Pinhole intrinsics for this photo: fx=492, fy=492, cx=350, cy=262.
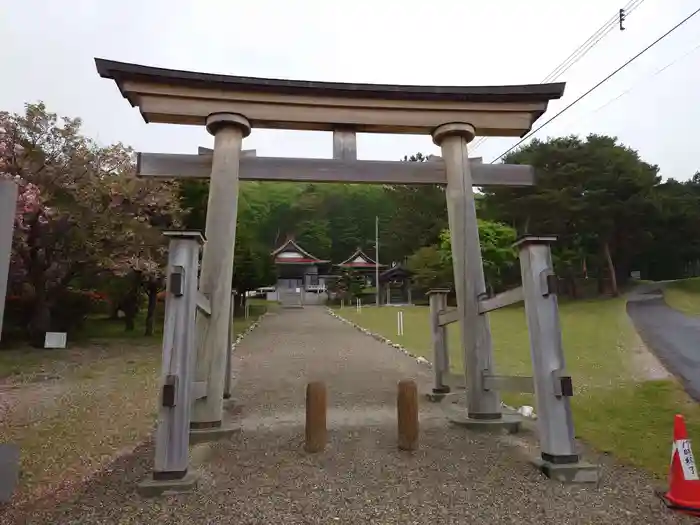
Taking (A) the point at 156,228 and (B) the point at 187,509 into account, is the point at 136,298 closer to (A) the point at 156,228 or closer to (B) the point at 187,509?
(A) the point at 156,228

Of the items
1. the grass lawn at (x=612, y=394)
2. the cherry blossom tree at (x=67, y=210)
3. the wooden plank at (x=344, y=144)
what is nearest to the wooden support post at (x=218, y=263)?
the wooden plank at (x=344, y=144)

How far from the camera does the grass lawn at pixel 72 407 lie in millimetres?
4547

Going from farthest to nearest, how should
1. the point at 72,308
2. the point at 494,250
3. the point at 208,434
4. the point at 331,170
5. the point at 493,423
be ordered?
the point at 494,250, the point at 72,308, the point at 331,170, the point at 493,423, the point at 208,434

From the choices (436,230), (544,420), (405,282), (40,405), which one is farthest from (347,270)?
(544,420)

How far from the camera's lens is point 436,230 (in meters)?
37.6

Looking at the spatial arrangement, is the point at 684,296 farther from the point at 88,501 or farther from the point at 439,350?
the point at 88,501

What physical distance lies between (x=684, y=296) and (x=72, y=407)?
3131cm

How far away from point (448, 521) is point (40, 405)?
6.65m

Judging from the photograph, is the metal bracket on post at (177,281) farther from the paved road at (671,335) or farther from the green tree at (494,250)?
the green tree at (494,250)

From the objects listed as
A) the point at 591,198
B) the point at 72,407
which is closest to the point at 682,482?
Result: the point at 72,407

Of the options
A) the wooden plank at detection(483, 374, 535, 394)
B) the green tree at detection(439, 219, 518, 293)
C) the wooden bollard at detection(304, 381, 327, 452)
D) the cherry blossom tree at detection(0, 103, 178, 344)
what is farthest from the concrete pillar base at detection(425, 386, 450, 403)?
the green tree at detection(439, 219, 518, 293)

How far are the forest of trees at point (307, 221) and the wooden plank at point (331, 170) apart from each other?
0.77m

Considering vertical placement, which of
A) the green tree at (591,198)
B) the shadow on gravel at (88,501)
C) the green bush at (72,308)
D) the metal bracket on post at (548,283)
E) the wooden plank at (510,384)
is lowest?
the shadow on gravel at (88,501)

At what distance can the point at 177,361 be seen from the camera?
3867 millimetres
